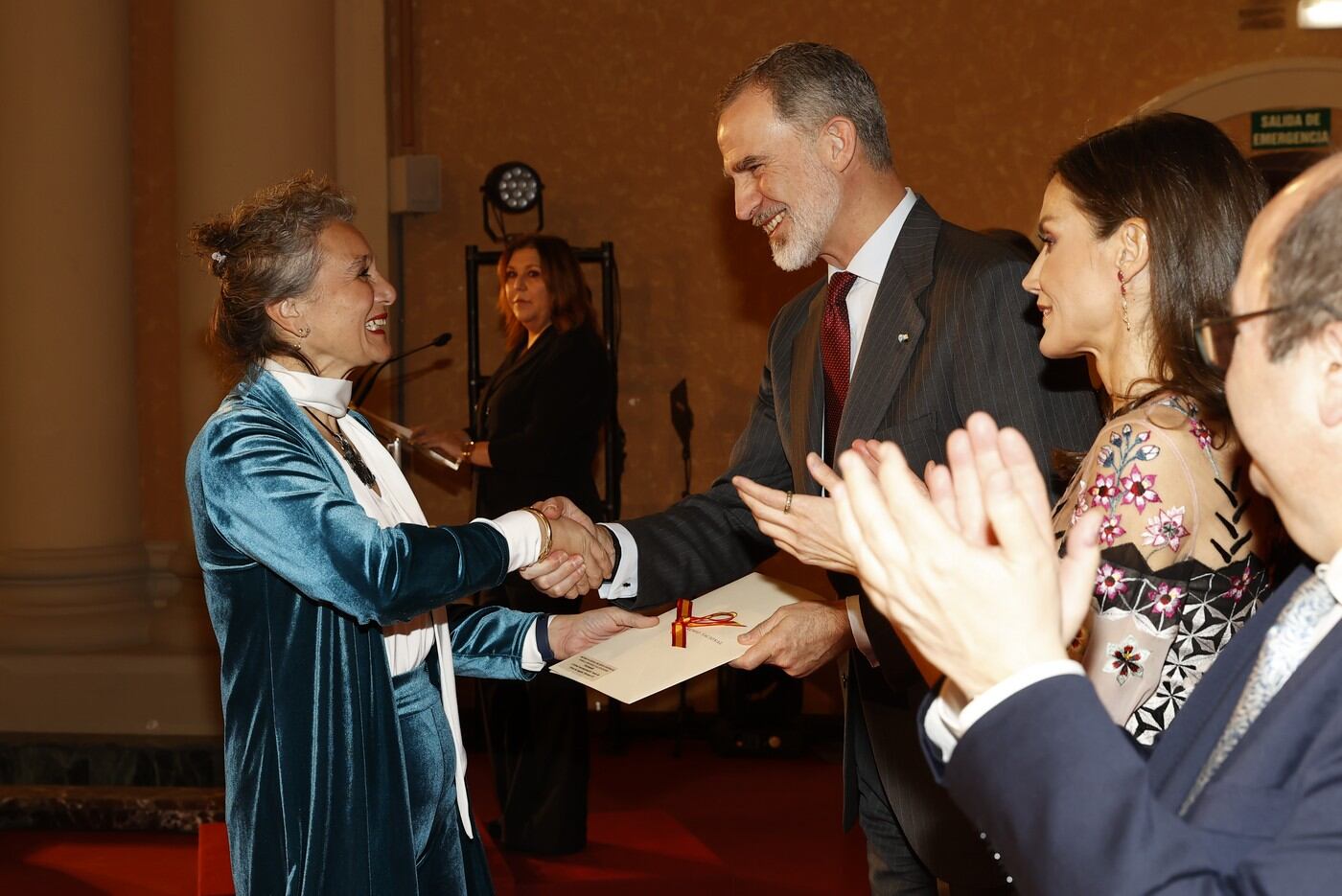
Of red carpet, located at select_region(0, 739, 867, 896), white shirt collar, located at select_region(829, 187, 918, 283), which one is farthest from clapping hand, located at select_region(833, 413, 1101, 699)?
red carpet, located at select_region(0, 739, 867, 896)

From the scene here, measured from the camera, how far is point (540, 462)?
482 centimetres

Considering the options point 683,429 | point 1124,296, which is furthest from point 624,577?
point 683,429

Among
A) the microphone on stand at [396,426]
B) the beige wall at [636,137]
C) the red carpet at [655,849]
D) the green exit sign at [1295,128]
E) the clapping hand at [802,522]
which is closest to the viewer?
the clapping hand at [802,522]

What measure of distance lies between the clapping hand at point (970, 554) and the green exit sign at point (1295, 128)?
571 cm

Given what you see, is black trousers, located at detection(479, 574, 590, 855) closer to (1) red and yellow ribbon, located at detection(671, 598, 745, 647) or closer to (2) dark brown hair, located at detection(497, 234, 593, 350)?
(2) dark brown hair, located at detection(497, 234, 593, 350)

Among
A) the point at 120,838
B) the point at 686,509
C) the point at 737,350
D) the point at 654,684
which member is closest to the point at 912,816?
the point at 654,684

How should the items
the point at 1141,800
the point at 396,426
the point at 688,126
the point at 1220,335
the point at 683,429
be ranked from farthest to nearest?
the point at 688,126
the point at 683,429
the point at 396,426
the point at 1220,335
the point at 1141,800

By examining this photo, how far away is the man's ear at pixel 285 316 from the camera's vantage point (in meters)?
2.34

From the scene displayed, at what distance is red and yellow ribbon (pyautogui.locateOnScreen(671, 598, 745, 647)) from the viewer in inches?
93.5

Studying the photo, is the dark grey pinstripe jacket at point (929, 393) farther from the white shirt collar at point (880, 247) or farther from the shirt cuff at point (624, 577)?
the shirt cuff at point (624, 577)

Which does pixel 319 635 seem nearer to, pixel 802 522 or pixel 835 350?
pixel 802 522

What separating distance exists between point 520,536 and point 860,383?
0.67m

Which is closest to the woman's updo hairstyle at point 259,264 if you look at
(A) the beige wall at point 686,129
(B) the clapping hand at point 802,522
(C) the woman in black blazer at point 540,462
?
(B) the clapping hand at point 802,522

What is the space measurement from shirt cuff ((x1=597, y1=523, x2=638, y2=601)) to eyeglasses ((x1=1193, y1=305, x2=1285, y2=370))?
6.02 feet
